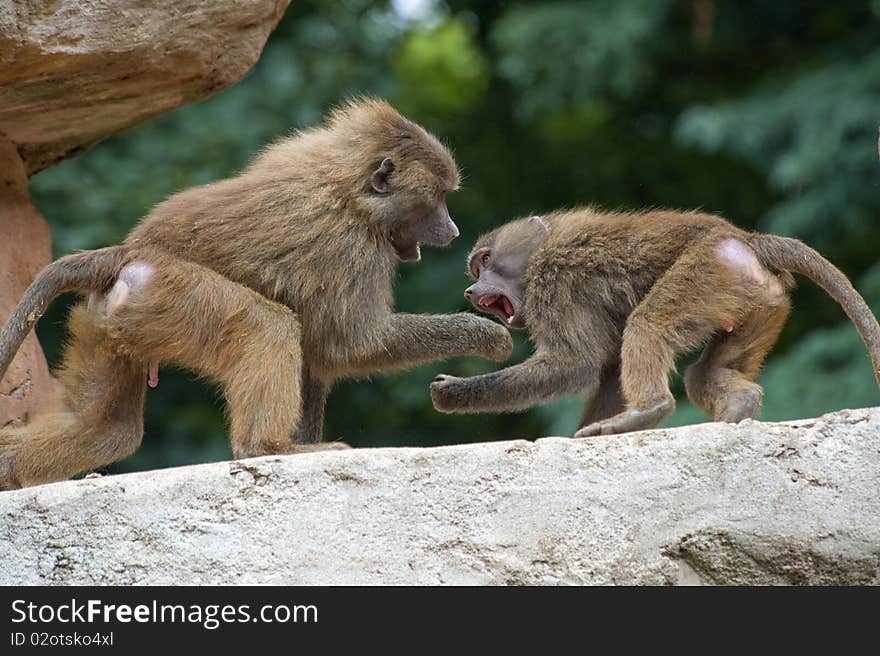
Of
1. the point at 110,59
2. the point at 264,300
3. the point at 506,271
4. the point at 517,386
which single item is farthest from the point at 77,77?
the point at 517,386

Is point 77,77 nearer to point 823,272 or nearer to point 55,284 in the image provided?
point 55,284

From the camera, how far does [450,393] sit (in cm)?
620

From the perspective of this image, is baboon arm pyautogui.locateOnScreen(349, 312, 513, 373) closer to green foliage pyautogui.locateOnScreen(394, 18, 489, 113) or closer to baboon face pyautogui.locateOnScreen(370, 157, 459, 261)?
baboon face pyautogui.locateOnScreen(370, 157, 459, 261)

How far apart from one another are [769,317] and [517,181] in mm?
Result: 8144

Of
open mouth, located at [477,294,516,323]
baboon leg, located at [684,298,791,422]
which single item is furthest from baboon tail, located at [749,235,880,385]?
open mouth, located at [477,294,516,323]

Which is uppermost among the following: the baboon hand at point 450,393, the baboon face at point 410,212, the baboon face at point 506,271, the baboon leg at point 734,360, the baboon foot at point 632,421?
the baboon face at point 410,212

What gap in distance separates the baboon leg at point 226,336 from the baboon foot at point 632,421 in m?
1.21

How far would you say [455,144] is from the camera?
14172mm

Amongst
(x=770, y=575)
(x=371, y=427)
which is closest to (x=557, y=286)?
(x=770, y=575)

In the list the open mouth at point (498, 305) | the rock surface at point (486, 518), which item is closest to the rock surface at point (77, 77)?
the open mouth at point (498, 305)

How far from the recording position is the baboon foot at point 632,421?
214 inches

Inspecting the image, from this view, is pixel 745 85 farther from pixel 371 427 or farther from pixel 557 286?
pixel 557 286

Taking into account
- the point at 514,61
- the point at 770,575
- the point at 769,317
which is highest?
the point at 514,61

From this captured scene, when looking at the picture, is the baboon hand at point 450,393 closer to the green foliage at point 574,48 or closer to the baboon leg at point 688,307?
the baboon leg at point 688,307
